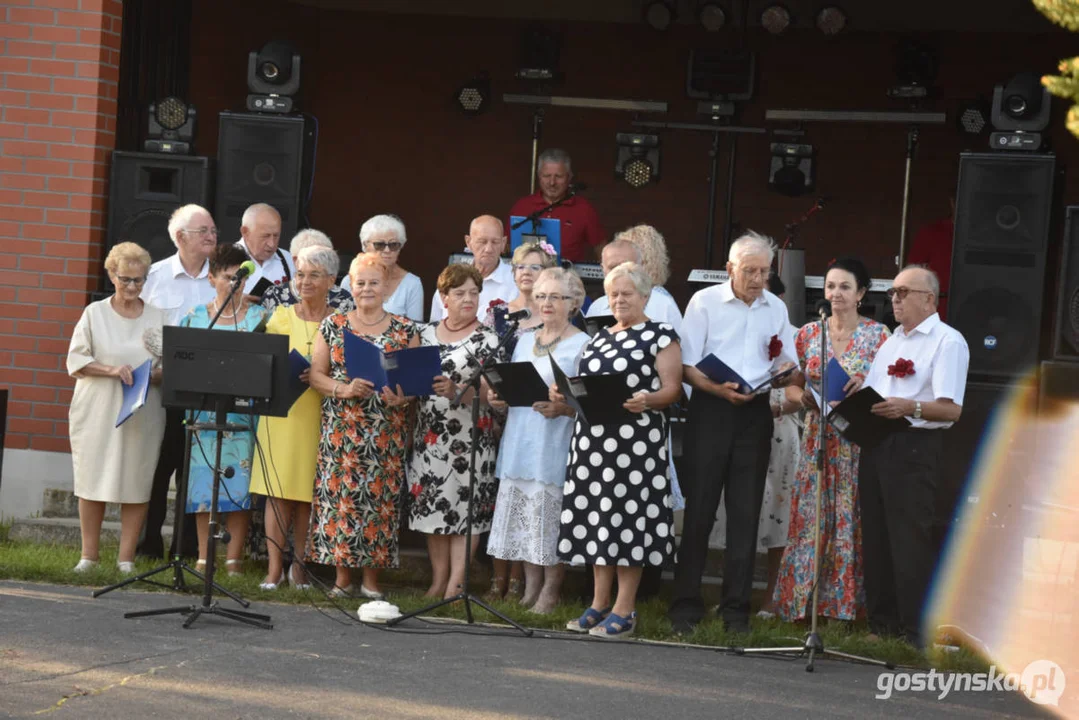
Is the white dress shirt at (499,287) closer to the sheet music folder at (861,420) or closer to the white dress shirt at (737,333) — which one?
the white dress shirt at (737,333)

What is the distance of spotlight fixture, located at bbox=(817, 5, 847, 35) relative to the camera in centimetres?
1103

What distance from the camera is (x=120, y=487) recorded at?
715 centimetres

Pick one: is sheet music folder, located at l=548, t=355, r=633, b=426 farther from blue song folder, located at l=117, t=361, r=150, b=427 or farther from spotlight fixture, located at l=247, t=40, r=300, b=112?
spotlight fixture, located at l=247, t=40, r=300, b=112

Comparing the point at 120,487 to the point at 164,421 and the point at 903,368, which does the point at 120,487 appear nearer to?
the point at 164,421

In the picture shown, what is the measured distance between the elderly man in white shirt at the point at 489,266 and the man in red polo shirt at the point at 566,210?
4.56ft

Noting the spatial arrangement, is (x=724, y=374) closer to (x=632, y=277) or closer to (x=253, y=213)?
(x=632, y=277)

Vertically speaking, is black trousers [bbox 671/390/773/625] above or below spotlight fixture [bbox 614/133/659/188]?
below

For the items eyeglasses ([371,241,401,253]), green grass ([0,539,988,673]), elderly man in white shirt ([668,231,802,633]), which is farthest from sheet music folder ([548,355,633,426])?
eyeglasses ([371,241,401,253])

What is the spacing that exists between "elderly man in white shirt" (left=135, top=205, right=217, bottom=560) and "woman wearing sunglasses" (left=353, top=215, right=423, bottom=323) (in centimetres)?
77

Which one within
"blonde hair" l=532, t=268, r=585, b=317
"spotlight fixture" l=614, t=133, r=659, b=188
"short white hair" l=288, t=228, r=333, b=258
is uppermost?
"spotlight fixture" l=614, t=133, r=659, b=188

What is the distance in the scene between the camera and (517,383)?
6.17 metres

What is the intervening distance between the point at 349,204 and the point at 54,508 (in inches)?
178

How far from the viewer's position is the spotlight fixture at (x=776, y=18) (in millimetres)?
10992

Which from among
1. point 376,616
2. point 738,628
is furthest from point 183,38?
point 738,628
